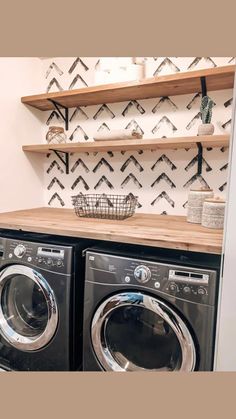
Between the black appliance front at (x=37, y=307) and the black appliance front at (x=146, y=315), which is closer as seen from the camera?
the black appliance front at (x=146, y=315)

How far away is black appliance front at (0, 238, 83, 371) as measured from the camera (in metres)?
1.37

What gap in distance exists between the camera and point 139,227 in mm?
1451

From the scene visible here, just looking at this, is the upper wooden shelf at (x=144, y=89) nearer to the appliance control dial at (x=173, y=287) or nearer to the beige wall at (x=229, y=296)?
Result: the beige wall at (x=229, y=296)

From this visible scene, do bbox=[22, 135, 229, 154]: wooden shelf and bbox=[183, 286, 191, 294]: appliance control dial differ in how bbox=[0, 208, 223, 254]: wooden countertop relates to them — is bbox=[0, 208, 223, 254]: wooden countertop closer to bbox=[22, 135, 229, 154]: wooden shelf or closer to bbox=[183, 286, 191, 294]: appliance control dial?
bbox=[183, 286, 191, 294]: appliance control dial

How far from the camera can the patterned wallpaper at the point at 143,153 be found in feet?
5.69

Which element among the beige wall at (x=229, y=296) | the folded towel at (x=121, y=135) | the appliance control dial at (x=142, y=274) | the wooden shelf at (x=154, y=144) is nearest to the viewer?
the beige wall at (x=229, y=296)

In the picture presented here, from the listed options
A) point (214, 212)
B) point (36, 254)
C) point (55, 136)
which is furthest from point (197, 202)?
point (55, 136)

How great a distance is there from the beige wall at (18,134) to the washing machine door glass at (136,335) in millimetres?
1185

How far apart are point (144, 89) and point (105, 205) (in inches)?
35.1

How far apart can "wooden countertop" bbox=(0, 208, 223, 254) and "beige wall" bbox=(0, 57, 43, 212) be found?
36 cm

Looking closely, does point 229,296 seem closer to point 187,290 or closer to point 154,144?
point 187,290

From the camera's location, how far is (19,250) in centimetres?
147

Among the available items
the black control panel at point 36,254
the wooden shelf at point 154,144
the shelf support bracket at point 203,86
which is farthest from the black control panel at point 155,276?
the shelf support bracket at point 203,86

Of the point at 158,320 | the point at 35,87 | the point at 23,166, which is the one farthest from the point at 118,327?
the point at 35,87
